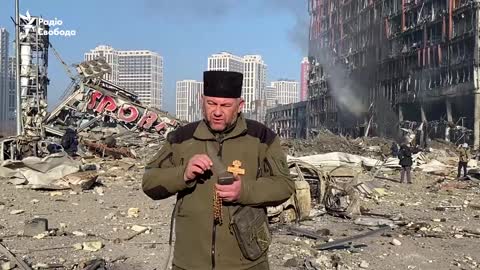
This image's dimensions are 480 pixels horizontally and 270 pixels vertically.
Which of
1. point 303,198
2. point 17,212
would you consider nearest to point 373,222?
point 303,198

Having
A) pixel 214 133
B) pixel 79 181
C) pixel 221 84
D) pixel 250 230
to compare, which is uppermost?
pixel 221 84

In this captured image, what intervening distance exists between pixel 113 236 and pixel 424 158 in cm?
2061

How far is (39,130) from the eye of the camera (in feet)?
82.5

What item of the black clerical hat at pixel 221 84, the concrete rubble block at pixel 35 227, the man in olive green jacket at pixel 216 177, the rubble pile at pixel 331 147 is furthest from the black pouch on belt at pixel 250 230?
the rubble pile at pixel 331 147

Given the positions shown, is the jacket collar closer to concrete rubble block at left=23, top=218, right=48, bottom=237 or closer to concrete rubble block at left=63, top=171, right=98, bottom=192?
concrete rubble block at left=23, top=218, right=48, bottom=237

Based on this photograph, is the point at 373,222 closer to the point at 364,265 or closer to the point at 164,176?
the point at 364,265

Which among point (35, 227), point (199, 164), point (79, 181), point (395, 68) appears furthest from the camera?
point (395, 68)

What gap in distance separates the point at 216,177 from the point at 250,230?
322mm

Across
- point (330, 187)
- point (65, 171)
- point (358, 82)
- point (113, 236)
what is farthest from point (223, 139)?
point (358, 82)

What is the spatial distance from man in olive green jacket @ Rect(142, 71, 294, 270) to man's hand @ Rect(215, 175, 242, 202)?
A: 0.04 m

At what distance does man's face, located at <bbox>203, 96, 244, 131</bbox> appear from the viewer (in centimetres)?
281

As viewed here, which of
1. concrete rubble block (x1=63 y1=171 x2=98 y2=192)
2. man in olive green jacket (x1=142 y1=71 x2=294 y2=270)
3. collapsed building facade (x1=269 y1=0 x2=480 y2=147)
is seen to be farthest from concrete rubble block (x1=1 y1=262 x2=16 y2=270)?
collapsed building facade (x1=269 y1=0 x2=480 y2=147)

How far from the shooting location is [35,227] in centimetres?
825

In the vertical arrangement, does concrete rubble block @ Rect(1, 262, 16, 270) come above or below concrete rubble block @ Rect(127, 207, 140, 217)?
above
